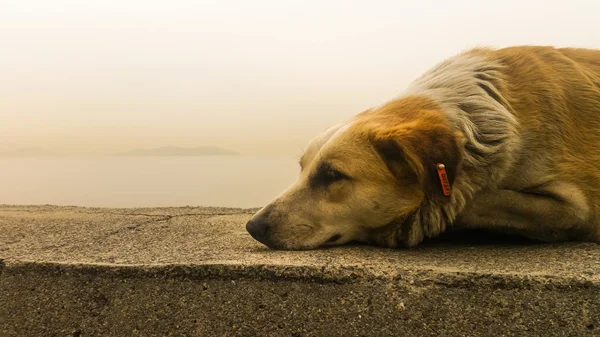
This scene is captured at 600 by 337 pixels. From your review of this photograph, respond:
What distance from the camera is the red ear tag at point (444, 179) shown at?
2324 mm

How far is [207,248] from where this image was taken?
2.75 m

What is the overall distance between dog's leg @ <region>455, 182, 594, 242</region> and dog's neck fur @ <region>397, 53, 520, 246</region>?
101mm

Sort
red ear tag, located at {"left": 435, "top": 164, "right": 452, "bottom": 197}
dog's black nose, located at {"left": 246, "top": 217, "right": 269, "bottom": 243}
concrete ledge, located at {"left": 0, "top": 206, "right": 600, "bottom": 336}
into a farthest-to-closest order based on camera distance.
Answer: dog's black nose, located at {"left": 246, "top": 217, "right": 269, "bottom": 243} < red ear tag, located at {"left": 435, "top": 164, "right": 452, "bottom": 197} < concrete ledge, located at {"left": 0, "top": 206, "right": 600, "bottom": 336}

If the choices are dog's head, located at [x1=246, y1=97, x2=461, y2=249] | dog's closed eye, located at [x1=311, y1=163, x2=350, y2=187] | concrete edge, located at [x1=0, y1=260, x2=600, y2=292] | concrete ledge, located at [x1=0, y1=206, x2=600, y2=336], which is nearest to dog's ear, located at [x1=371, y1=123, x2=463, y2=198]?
dog's head, located at [x1=246, y1=97, x2=461, y2=249]

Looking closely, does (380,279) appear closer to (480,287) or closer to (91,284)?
(480,287)

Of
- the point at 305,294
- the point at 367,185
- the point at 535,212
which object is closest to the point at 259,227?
the point at 367,185

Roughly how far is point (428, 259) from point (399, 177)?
1.57 ft

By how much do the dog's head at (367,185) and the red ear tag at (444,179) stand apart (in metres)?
0.02

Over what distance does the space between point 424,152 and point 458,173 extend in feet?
0.85

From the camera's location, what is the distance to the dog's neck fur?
8.13 feet

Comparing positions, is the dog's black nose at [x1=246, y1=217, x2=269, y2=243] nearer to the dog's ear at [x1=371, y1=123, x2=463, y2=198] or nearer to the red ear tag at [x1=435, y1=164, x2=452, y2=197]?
the dog's ear at [x1=371, y1=123, x2=463, y2=198]

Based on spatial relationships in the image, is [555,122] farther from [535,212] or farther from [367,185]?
[367,185]

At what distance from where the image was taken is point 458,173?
2430 millimetres

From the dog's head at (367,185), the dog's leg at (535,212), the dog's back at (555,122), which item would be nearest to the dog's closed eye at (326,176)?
the dog's head at (367,185)
